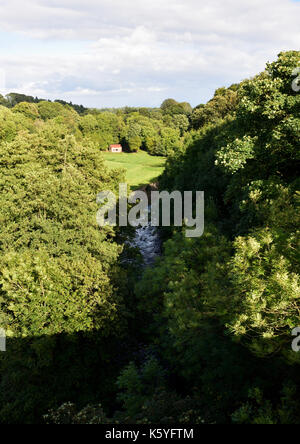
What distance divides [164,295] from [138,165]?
240 feet

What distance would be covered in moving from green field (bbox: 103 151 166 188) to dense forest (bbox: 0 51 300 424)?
3634cm

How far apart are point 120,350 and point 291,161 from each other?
14916mm

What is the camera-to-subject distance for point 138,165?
84.4m

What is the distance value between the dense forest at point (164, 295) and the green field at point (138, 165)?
36.3 metres

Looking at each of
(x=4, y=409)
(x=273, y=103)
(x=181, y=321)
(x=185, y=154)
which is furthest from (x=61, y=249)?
(x=185, y=154)

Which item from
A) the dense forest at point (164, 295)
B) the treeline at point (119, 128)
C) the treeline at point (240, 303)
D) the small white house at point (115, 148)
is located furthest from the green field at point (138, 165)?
the treeline at point (240, 303)

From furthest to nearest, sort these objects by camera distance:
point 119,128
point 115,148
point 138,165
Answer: point 119,128
point 115,148
point 138,165

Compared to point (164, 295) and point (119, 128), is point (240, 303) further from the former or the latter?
point (119, 128)

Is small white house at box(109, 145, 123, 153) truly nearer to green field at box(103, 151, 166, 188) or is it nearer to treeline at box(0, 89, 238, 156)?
treeline at box(0, 89, 238, 156)

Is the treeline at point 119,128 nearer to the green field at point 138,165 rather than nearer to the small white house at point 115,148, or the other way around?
the small white house at point 115,148

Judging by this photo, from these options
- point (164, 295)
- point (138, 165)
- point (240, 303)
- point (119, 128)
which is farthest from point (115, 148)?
point (240, 303)

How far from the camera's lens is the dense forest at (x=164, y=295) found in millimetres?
8484

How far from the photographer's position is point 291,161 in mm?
17266
